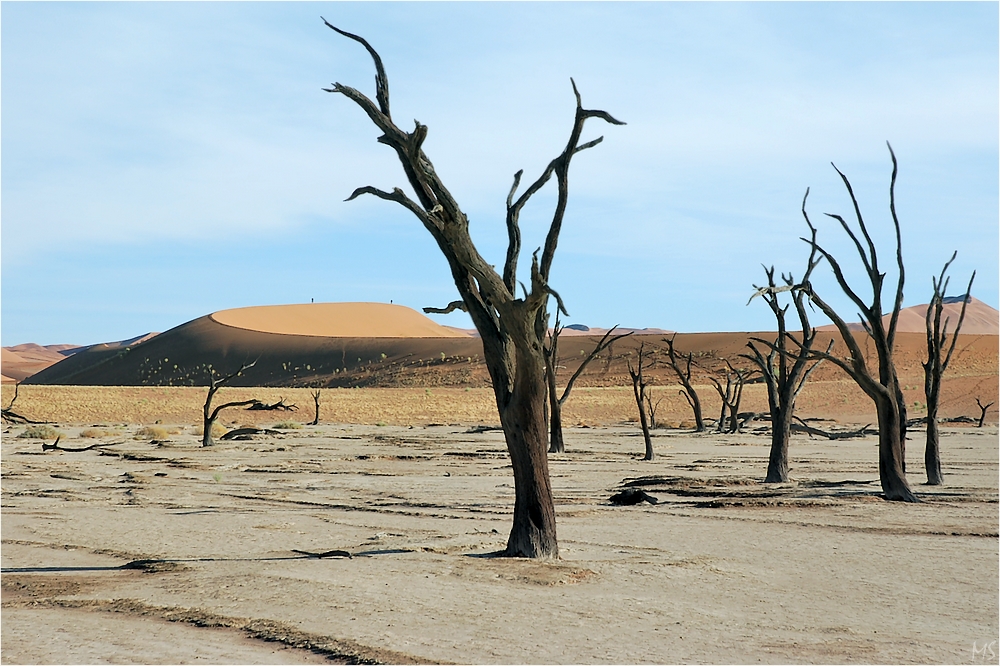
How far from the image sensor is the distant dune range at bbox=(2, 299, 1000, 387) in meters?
87.0

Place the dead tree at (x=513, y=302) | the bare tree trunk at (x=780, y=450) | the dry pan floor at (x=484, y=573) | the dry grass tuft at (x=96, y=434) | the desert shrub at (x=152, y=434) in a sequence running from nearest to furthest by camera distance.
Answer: the dry pan floor at (x=484, y=573) < the dead tree at (x=513, y=302) < the bare tree trunk at (x=780, y=450) < the dry grass tuft at (x=96, y=434) < the desert shrub at (x=152, y=434)

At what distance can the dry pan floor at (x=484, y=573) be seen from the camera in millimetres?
7262

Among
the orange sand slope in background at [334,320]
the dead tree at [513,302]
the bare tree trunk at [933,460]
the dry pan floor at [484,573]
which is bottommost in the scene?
the dry pan floor at [484,573]

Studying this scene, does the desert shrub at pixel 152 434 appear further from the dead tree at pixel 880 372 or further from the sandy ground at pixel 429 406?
the dead tree at pixel 880 372

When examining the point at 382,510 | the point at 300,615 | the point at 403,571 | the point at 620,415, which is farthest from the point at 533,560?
the point at 620,415

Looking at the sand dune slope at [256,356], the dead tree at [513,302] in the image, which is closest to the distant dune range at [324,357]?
the sand dune slope at [256,356]

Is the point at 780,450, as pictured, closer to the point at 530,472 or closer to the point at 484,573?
the point at 530,472

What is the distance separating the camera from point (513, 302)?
9.90 meters

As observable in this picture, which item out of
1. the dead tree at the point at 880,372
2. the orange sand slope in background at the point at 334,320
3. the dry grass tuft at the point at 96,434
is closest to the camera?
the dead tree at the point at 880,372

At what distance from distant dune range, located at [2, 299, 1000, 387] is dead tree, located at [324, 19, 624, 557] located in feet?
215

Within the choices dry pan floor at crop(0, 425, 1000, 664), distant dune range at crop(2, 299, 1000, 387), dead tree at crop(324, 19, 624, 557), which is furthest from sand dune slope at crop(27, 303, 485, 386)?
dead tree at crop(324, 19, 624, 557)

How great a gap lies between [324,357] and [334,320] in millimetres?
50033

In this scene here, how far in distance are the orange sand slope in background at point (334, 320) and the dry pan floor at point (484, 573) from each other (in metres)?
126

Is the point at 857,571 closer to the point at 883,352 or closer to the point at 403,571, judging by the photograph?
the point at 403,571
